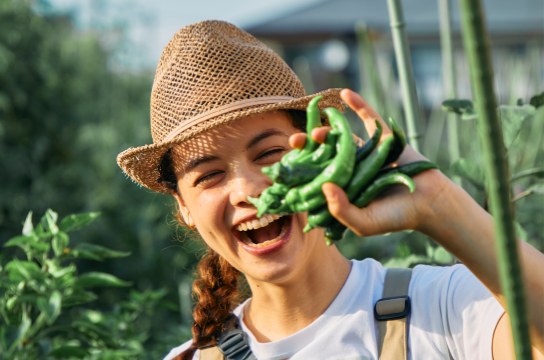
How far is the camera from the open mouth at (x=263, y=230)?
1395mm

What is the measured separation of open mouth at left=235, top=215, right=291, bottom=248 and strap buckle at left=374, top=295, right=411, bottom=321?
0.35 metres

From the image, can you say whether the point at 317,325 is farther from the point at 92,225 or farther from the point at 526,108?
the point at 92,225

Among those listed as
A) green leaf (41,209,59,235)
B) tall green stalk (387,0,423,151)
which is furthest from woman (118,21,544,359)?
green leaf (41,209,59,235)

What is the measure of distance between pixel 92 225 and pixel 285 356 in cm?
424

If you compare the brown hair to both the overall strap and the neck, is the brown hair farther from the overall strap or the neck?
the neck

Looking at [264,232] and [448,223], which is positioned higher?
[448,223]

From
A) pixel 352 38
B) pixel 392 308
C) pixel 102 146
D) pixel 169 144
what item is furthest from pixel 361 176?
pixel 352 38

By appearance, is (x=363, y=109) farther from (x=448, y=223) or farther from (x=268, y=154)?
(x=268, y=154)

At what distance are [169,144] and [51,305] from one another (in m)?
0.71

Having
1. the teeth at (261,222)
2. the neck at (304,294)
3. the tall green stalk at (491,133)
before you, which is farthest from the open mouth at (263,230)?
the tall green stalk at (491,133)

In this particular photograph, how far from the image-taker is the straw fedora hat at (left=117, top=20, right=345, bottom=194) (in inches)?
55.2

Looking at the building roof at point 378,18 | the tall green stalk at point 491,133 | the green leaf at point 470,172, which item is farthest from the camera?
the building roof at point 378,18

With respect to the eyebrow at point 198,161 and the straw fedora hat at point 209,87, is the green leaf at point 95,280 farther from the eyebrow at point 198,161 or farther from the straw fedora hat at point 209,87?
the eyebrow at point 198,161

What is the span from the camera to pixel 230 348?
1609 millimetres
